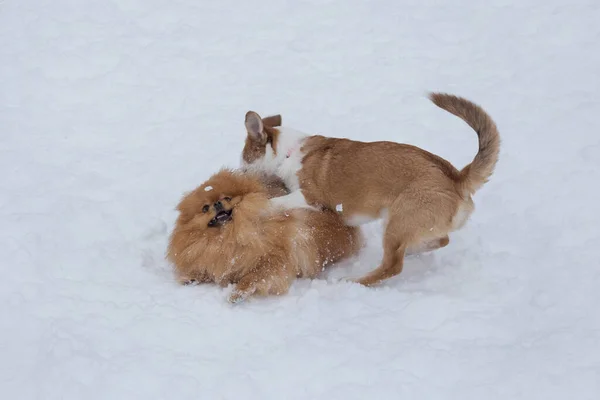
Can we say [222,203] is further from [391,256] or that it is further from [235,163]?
[235,163]

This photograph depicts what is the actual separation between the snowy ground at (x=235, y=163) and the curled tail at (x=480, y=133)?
0.75 meters

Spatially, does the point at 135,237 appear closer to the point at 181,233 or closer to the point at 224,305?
the point at 181,233

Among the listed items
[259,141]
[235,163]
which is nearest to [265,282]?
[259,141]

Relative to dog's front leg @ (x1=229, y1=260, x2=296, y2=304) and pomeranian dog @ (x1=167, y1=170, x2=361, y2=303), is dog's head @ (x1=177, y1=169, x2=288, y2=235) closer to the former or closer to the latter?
pomeranian dog @ (x1=167, y1=170, x2=361, y2=303)

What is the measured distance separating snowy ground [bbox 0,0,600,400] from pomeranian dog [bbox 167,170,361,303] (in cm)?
19

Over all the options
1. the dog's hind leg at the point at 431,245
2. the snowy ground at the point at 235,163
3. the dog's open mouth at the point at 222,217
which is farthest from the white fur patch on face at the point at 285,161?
the dog's hind leg at the point at 431,245

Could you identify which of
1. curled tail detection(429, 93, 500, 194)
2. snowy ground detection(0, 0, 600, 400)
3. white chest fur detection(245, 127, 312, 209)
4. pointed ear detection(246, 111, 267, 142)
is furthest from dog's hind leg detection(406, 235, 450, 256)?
pointed ear detection(246, 111, 267, 142)

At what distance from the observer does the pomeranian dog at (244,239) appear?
15.4 feet

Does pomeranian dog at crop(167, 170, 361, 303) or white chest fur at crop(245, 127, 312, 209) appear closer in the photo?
pomeranian dog at crop(167, 170, 361, 303)

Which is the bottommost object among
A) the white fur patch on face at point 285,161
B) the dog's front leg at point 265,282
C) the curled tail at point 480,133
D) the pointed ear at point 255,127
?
the dog's front leg at point 265,282

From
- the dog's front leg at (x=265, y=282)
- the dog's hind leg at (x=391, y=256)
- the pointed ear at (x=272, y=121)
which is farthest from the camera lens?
the pointed ear at (x=272, y=121)

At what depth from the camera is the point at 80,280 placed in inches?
181

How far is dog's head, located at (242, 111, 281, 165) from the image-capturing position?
5391 millimetres

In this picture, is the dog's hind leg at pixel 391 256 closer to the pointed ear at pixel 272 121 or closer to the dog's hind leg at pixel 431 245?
the dog's hind leg at pixel 431 245
